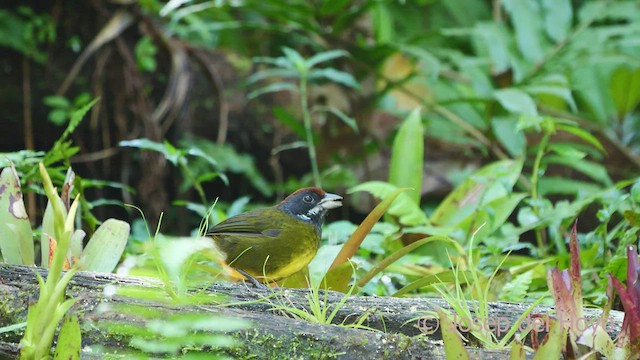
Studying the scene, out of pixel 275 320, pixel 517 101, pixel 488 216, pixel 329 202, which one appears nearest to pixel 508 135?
pixel 517 101

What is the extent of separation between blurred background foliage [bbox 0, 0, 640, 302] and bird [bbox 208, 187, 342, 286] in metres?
2.04

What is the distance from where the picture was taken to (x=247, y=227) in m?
2.93

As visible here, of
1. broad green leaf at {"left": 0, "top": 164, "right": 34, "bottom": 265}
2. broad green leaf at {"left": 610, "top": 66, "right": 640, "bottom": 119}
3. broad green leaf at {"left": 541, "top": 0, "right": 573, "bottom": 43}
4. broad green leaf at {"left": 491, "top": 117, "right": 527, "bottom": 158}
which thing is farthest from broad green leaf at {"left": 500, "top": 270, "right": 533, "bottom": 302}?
broad green leaf at {"left": 610, "top": 66, "right": 640, "bottom": 119}

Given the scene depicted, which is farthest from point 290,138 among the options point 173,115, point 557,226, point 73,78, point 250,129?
point 557,226

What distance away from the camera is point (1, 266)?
7.13 feet

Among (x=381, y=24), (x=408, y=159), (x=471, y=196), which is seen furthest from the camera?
(x=381, y=24)

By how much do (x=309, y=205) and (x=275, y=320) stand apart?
1.26 m

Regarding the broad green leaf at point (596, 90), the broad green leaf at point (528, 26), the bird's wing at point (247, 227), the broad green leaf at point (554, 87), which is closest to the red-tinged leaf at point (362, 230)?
the bird's wing at point (247, 227)

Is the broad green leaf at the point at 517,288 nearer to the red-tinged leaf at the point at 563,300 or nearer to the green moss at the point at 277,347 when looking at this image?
the red-tinged leaf at the point at 563,300

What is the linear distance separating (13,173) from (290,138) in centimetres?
463

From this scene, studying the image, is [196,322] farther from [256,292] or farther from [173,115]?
[173,115]

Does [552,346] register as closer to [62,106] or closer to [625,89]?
[62,106]

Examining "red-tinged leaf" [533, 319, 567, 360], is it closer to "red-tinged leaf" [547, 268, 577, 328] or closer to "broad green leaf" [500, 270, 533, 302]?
"red-tinged leaf" [547, 268, 577, 328]

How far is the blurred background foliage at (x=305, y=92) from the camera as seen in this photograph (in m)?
5.88
